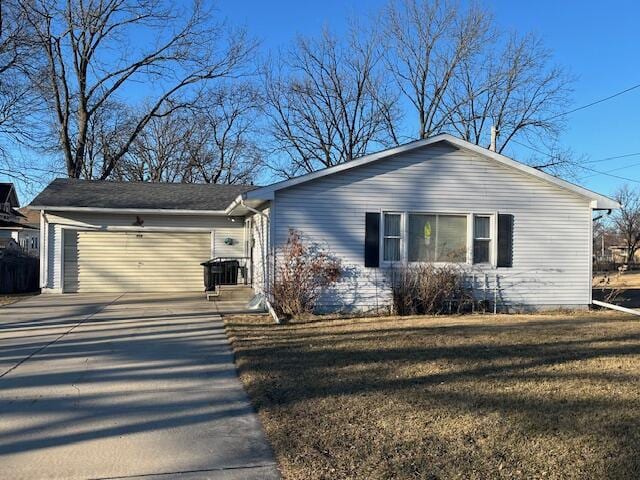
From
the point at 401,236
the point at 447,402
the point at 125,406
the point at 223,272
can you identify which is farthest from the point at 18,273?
the point at 447,402

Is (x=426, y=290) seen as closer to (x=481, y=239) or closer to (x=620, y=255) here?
(x=481, y=239)

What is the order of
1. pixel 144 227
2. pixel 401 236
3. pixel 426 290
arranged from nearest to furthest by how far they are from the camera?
pixel 426 290 < pixel 401 236 < pixel 144 227

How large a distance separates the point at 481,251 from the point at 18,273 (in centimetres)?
1470

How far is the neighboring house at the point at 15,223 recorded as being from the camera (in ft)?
121

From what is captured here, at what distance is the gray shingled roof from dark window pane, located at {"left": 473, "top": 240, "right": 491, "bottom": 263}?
325 inches

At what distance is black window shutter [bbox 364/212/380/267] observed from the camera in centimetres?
1309

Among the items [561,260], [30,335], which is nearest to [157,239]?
[30,335]

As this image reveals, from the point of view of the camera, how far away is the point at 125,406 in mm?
5625

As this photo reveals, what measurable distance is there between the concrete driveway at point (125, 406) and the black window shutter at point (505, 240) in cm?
692

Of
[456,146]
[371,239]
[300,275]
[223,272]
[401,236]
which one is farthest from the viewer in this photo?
[223,272]

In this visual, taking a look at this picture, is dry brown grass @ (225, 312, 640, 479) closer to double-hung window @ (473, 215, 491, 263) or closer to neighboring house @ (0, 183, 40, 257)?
double-hung window @ (473, 215, 491, 263)

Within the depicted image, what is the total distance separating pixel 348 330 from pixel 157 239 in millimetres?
10097

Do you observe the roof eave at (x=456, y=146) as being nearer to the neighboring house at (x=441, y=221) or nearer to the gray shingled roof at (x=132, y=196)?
the neighboring house at (x=441, y=221)

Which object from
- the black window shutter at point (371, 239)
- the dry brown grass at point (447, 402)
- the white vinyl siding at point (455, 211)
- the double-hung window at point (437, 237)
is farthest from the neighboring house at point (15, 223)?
the dry brown grass at point (447, 402)
